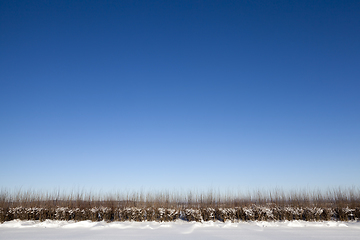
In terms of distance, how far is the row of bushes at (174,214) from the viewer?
636 inches

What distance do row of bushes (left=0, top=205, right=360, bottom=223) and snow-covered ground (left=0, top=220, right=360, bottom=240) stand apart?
1.07 m

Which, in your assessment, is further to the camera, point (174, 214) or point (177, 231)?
point (174, 214)

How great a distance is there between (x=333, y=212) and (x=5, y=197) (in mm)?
24847

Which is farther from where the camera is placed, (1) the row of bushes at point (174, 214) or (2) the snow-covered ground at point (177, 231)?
(1) the row of bushes at point (174, 214)

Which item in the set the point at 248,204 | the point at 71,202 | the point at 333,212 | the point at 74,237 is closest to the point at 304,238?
the point at 248,204

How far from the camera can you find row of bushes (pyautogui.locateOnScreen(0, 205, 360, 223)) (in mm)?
16156

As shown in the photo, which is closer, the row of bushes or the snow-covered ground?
the snow-covered ground

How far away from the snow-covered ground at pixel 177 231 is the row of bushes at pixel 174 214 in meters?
1.07

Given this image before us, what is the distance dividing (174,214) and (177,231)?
355cm

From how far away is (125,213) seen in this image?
16.5 metres

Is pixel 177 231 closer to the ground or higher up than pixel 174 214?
closer to the ground

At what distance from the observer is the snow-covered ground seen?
11227 mm

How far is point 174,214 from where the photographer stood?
1614 centimetres

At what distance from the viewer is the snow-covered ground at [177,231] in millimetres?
11227
